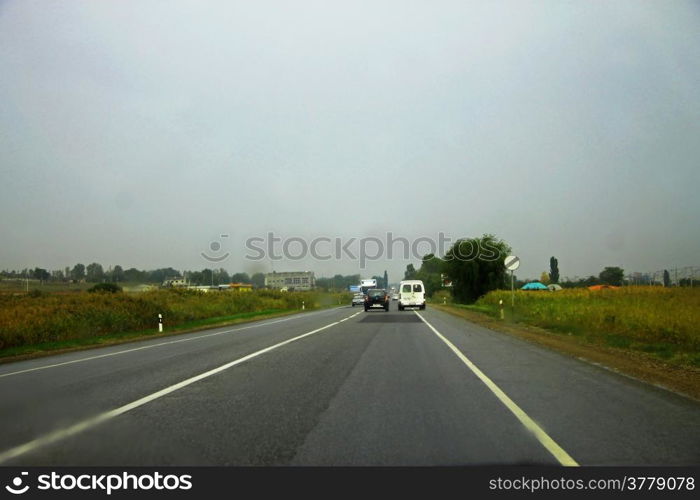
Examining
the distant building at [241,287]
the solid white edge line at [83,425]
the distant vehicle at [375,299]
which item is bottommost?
the solid white edge line at [83,425]

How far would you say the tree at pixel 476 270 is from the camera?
69500 mm

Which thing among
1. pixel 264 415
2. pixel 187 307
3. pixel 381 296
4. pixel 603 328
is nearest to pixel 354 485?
pixel 264 415

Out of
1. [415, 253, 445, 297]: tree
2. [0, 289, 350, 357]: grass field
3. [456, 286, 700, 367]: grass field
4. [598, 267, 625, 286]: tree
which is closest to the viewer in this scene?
[456, 286, 700, 367]: grass field

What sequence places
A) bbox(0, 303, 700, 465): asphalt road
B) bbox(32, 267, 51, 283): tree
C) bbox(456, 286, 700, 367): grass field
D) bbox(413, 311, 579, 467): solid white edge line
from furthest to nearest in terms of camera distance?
bbox(32, 267, 51, 283): tree → bbox(456, 286, 700, 367): grass field → bbox(0, 303, 700, 465): asphalt road → bbox(413, 311, 579, 467): solid white edge line

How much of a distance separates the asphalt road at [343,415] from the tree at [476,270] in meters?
58.0

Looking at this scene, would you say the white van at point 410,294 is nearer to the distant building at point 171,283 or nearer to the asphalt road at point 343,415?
the distant building at point 171,283

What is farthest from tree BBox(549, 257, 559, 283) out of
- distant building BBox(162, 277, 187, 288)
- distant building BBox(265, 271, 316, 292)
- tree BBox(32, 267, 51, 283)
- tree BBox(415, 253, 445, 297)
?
tree BBox(32, 267, 51, 283)

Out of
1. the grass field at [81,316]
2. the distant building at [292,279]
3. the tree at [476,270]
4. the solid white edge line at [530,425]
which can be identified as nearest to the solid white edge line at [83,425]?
the solid white edge line at [530,425]

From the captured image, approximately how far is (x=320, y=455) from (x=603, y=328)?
18749 millimetres

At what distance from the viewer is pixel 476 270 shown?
228 feet

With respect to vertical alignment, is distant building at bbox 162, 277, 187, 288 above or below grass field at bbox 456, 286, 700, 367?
above

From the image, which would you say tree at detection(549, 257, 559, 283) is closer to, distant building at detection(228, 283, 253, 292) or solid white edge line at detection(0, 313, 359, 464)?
distant building at detection(228, 283, 253, 292)

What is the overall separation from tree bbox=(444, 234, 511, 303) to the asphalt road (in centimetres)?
5795

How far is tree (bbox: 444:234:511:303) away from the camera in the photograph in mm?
69500
